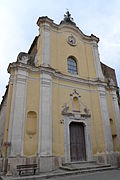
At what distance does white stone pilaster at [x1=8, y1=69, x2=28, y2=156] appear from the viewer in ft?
26.5

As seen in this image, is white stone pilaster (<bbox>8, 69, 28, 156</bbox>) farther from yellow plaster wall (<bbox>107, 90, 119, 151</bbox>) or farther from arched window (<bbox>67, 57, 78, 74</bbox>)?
yellow plaster wall (<bbox>107, 90, 119, 151</bbox>)

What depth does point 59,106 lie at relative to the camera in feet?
34.7

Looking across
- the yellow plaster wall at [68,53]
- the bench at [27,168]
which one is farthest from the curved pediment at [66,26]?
the bench at [27,168]

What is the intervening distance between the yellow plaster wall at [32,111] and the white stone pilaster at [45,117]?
272 millimetres

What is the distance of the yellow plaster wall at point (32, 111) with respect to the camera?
8.56 meters

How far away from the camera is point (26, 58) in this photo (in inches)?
406

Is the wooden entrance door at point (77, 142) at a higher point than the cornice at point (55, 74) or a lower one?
lower

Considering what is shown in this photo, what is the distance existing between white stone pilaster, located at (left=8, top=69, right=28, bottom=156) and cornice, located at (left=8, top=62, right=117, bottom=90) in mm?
389

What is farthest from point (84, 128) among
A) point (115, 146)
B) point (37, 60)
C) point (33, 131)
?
point (37, 60)

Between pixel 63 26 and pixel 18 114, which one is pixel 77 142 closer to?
pixel 18 114

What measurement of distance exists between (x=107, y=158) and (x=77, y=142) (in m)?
2.34

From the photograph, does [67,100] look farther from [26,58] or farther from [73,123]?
[26,58]

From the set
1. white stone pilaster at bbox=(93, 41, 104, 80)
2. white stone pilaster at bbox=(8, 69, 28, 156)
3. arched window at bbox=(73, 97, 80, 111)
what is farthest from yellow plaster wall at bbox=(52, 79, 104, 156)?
white stone pilaster at bbox=(8, 69, 28, 156)

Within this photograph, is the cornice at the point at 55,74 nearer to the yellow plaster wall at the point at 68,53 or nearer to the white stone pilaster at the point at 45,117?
the white stone pilaster at the point at 45,117
